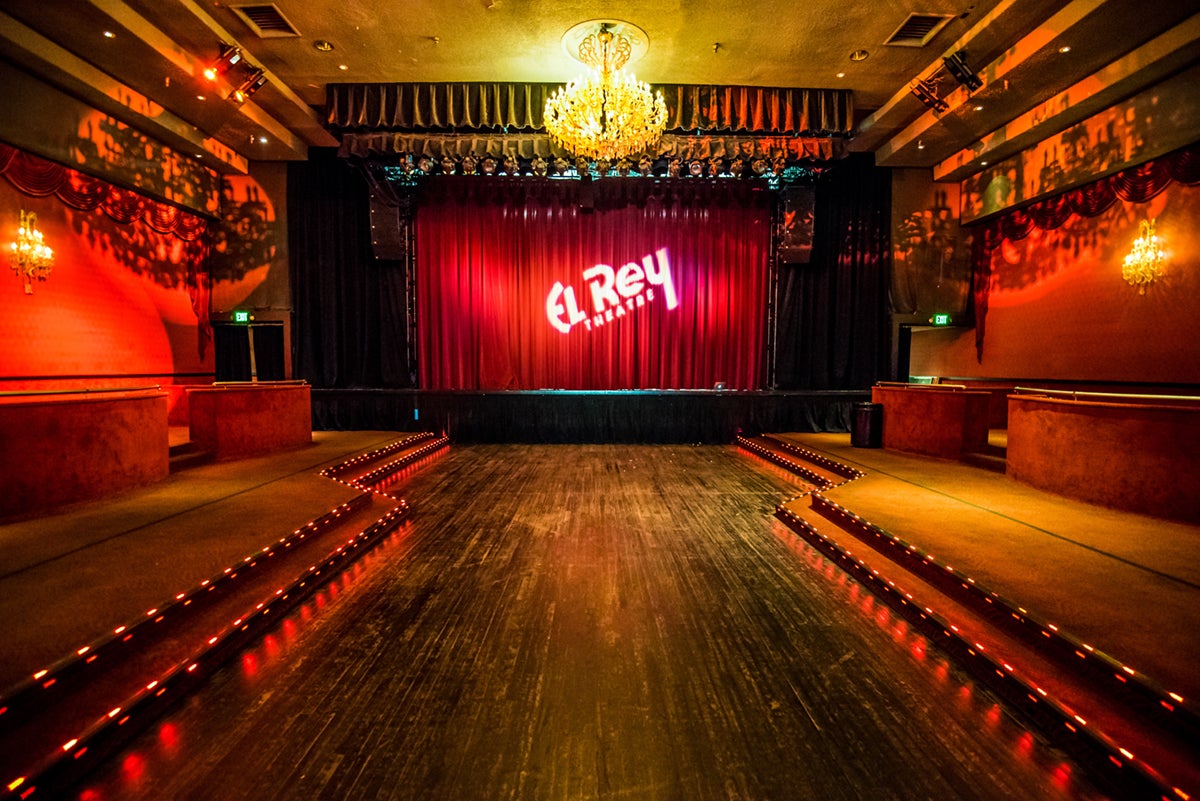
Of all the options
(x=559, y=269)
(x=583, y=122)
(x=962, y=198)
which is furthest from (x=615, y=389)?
(x=962, y=198)

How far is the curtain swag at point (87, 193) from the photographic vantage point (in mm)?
4508

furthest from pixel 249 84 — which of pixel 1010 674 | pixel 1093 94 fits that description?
pixel 1093 94

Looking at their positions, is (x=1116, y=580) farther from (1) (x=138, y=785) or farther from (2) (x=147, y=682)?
(2) (x=147, y=682)

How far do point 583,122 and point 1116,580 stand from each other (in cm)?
438

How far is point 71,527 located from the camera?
3.01 meters

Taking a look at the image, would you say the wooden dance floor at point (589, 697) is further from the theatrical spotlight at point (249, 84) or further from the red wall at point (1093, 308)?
the theatrical spotlight at point (249, 84)

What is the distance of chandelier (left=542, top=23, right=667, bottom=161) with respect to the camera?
4383 mm

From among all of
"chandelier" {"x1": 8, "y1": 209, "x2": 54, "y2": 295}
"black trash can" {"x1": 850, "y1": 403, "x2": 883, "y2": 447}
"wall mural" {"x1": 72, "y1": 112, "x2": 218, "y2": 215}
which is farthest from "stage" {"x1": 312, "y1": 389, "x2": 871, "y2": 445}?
"chandelier" {"x1": 8, "y1": 209, "x2": 54, "y2": 295}

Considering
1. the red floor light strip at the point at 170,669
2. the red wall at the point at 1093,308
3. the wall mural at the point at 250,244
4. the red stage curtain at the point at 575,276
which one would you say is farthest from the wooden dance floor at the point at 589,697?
the wall mural at the point at 250,244

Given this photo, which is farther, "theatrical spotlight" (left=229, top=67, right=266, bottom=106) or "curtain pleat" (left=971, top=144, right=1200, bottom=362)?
"theatrical spotlight" (left=229, top=67, right=266, bottom=106)

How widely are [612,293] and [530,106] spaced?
2.67 meters

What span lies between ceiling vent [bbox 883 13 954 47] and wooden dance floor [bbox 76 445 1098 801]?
455 centimetres

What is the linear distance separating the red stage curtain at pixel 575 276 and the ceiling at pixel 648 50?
2018mm

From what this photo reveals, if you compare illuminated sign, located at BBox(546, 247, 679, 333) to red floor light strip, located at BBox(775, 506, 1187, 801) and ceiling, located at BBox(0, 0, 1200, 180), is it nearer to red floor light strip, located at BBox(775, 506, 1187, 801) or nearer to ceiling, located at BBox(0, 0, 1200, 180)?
ceiling, located at BBox(0, 0, 1200, 180)
